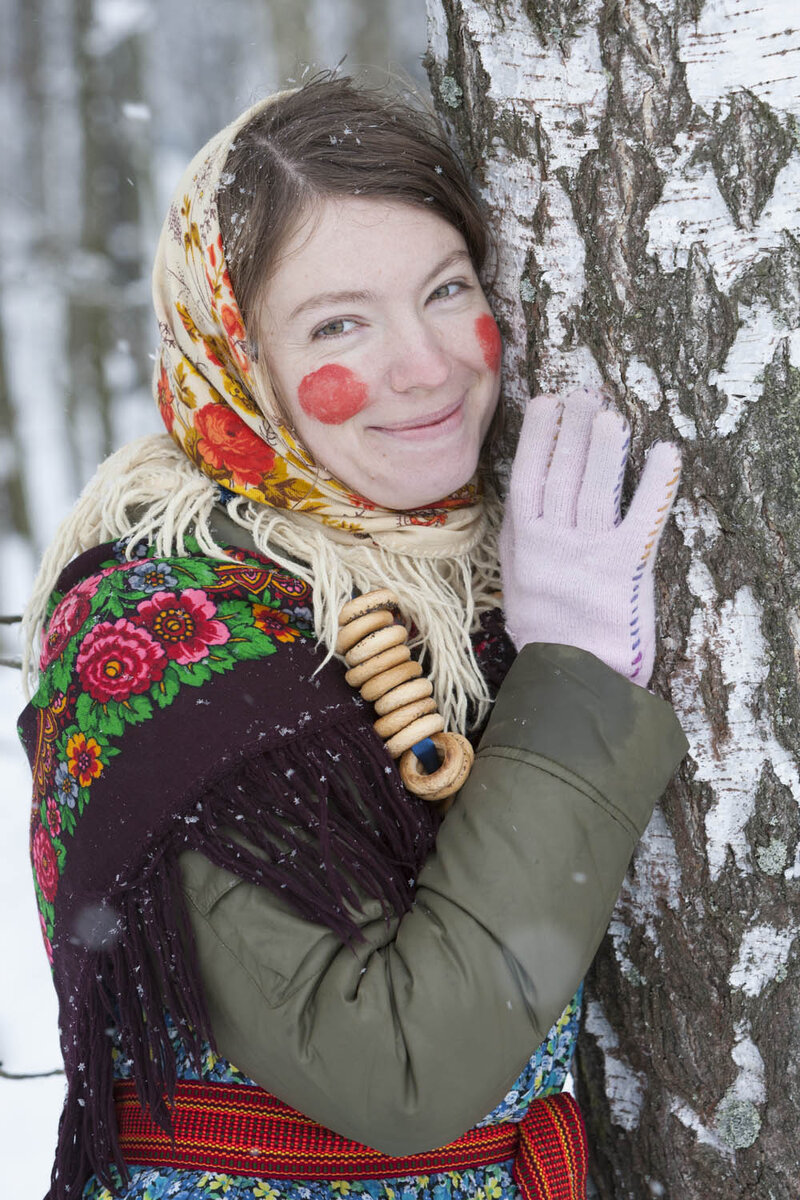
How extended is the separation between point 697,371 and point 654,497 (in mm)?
176

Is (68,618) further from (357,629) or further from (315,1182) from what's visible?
(315,1182)

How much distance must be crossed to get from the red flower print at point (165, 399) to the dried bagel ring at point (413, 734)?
70 cm

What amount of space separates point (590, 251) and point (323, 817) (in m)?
0.85

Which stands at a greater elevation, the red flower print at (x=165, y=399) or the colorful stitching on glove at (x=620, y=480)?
the red flower print at (x=165, y=399)

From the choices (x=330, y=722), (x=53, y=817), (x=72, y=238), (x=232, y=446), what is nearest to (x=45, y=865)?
(x=53, y=817)

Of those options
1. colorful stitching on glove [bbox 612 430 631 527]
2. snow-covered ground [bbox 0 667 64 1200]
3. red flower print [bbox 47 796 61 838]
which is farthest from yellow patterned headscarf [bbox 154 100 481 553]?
snow-covered ground [bbox 0 667 64 1200]

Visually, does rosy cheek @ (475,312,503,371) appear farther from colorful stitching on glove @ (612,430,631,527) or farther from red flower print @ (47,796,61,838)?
red flower print @ (47,796,61,838)

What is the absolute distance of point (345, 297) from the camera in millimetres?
1581

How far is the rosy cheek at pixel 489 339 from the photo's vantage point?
1638 millimetres

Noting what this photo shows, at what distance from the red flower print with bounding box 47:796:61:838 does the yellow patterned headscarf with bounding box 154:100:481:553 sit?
54 centimetres

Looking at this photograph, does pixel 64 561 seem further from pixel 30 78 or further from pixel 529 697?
pixel 30 78

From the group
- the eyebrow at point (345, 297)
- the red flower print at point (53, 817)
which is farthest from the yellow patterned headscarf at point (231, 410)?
the red flower print at point (53, 817)

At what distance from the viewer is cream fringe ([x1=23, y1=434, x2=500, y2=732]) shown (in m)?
1.64

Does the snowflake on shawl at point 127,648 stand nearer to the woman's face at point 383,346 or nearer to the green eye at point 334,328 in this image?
the woman's face at point 383,346
